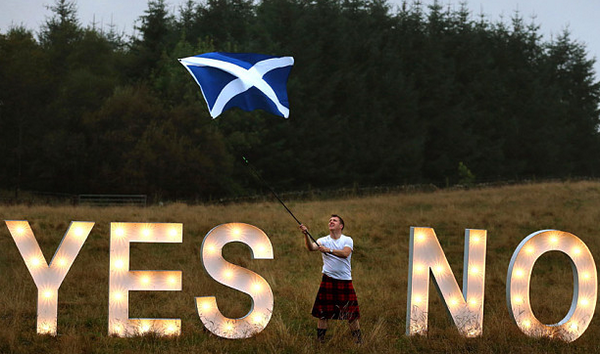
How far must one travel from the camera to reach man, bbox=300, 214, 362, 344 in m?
9.01

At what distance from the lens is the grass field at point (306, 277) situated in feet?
31.0

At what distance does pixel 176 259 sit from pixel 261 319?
8056 mm

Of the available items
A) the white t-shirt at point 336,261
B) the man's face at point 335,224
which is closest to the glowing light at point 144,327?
the white t-shirt at point 336,261

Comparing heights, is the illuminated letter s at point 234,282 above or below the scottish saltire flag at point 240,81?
below

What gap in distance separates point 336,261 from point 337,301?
51 cm

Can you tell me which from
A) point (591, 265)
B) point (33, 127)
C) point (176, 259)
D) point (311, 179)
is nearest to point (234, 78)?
point (591, 265)

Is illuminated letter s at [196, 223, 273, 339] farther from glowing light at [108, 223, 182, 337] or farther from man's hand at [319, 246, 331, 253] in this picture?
man's hand at [319, 246, 331, 253]

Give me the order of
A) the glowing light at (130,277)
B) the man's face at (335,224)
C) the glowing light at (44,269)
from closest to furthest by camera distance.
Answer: the man's face at (335,224), the glowing light at (44,269), the glowing light at (130,277)

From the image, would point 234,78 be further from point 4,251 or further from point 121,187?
point 121,187

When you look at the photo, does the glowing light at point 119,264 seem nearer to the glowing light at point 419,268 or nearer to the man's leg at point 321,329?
the man's leg at point 321,329

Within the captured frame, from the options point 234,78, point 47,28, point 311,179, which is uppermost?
point 47,28

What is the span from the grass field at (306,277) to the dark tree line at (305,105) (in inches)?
586

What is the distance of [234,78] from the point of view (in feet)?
35.8

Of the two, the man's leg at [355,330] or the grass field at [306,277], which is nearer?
the man's leg at [355,330]
